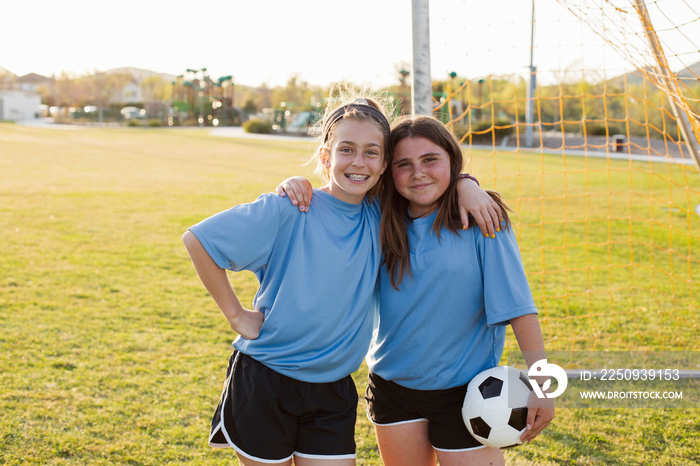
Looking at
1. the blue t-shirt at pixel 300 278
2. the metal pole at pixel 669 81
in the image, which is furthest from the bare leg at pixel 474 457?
the metal pole at pixel 669 81

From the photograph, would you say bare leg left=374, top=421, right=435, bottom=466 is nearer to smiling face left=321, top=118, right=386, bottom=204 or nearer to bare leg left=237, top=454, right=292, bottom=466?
bare leg left=237, top=454, right=292, bottom=466

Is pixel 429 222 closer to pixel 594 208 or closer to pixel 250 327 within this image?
pixel 250 327

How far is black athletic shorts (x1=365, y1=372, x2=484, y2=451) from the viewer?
2.06 meters

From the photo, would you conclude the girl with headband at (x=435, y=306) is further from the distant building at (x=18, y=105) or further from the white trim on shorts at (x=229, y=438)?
the distant building at (x=18, y=105)

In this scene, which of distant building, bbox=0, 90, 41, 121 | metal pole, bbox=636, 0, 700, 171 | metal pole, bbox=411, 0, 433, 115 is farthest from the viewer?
distant building, bbox=0, 90, 41, 121

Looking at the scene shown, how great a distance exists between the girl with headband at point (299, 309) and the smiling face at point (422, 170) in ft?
0.31

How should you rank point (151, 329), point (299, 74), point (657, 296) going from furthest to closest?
point (299, 74), point (657, 296), point (151, 329)

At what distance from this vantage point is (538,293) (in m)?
5.95

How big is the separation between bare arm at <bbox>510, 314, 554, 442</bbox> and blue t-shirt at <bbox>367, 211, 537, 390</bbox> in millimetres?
42

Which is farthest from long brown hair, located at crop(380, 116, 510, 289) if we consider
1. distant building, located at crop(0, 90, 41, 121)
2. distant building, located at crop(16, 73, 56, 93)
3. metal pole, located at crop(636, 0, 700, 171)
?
distant building, located at crop(16, 73, 56, 93)

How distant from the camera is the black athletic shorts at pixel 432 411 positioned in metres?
2.06

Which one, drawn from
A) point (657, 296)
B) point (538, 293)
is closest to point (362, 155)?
point (538, 293)

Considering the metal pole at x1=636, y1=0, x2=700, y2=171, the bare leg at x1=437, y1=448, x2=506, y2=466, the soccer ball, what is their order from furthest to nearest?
the metal pole at x1=636, y1=0, x2=700, y2=171 < the bare leg at x1=437, y1=448, x2=506, y2=466 < the soccer ball

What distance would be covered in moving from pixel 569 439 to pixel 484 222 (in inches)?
72.7
